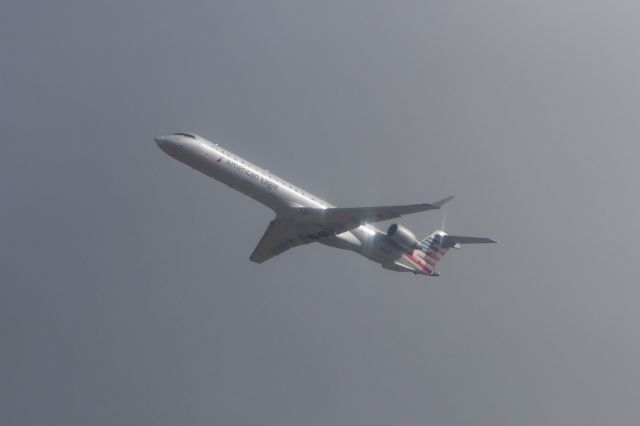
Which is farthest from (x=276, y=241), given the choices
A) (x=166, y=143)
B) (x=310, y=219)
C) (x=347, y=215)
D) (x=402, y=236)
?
(x=166, y=143)

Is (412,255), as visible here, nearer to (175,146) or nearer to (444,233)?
(444,233)

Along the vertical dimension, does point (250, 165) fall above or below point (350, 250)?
above

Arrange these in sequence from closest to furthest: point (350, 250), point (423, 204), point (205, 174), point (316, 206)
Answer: point (423, 204)
point (205, 174)
point (316, 206)
point (350, 250)

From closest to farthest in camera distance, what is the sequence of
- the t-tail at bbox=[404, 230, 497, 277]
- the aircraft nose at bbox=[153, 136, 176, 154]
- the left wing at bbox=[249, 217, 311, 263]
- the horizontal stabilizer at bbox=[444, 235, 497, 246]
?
the aircraft nose at bbox=[153, 136, 176, 154], the horizontal stabilizer at bbox=[444, 235, 497, 246], the left wing at bbox=[249, 217, 311, 263], the t-tail at bbox=[404, 230, 497, 277]

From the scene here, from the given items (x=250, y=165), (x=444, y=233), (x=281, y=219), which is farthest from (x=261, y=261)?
(x=444, y=233)

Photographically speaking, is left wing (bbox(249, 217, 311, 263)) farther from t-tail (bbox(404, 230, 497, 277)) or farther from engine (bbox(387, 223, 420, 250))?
t-tail (bbox(404, 230, 497, 277))

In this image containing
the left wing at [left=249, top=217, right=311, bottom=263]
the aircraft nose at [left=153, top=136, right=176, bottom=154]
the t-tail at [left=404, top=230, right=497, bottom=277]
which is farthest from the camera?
the t-tail at [left=404, top=230, right=497, bottom=277]

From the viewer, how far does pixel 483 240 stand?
36.6 m

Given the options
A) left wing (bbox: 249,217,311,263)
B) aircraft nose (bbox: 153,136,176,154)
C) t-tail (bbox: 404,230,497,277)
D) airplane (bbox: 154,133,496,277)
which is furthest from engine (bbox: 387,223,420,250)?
aircraft nose (bbox: 153,136,176,154)

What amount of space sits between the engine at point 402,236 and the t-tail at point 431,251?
5.34 feet

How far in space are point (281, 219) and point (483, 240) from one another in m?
12.7

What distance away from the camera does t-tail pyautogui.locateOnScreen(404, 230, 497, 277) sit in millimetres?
40250

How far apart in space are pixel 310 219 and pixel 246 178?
478 cm

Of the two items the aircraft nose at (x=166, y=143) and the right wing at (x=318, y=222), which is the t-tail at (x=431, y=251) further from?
the aircraft nose at (x=166, y=143)
